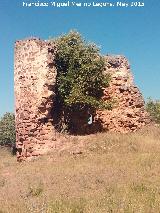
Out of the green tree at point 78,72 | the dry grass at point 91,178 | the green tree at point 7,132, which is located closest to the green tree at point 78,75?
the green tree at point 78,72

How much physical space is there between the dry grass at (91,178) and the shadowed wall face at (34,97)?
114cm

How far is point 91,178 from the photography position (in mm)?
14242

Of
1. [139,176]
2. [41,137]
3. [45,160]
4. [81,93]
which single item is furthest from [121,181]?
[81,93]

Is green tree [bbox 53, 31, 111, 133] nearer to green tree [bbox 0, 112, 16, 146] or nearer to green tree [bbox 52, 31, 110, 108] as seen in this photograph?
green tree [bbox 52, 31, 110, 108]

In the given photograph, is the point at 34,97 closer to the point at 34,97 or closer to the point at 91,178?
the point at 34,97

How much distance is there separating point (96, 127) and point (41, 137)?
160 inches

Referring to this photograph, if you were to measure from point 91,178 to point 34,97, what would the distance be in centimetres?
738

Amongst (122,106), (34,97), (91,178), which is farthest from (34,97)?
(91,178)

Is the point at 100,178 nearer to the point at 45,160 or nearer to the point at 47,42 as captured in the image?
the point at 45,160

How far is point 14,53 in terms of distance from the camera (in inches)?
837

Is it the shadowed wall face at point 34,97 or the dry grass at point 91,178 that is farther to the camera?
the shadowed wall face at point 34,97

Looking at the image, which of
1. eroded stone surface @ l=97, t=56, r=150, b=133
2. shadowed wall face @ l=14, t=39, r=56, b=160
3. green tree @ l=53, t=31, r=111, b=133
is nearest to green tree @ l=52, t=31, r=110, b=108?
green tree @ l=53, t=31, r=111, b=133

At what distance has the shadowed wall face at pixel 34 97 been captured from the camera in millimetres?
20297

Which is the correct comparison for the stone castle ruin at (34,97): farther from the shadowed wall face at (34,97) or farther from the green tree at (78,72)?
the green tree at (78,72)
